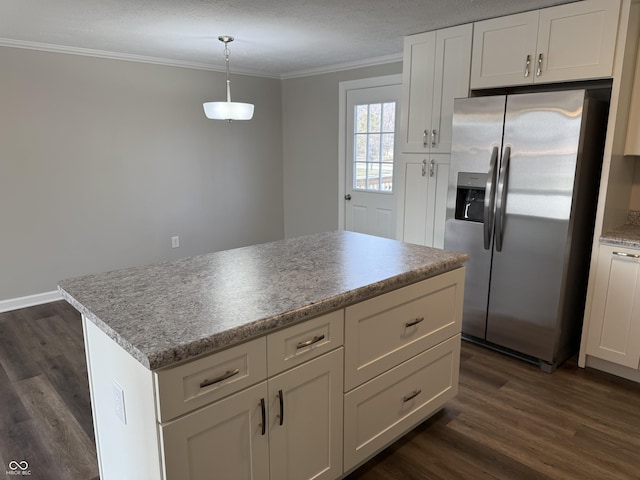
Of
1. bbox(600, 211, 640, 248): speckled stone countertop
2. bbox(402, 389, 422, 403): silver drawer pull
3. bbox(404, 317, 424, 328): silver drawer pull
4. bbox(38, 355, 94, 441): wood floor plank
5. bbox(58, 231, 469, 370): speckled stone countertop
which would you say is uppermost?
bbox(600, 211, 640, 248): speckled stone countertop

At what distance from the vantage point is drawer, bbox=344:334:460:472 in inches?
75.6

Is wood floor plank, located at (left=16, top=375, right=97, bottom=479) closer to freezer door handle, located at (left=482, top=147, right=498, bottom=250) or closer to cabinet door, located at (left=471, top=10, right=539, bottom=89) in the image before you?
freezer door handle, located at (left=482, top=147, right=498, bottom=250)

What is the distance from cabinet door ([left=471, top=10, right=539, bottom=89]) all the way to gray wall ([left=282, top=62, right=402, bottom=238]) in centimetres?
176

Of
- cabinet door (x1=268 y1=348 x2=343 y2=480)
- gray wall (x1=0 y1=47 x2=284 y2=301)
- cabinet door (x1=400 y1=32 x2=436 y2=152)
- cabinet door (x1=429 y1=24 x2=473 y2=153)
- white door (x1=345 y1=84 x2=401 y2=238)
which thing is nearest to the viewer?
cabinet door (x1=268 y1=348 x2=343 y2=480)

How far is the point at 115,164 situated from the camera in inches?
171

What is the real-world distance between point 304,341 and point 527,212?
6.24ft

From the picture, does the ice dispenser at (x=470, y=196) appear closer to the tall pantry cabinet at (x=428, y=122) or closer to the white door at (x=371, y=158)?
the tall pantry cabinet at (x=428, y=122)

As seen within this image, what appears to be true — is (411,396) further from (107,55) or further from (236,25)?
(107,55)

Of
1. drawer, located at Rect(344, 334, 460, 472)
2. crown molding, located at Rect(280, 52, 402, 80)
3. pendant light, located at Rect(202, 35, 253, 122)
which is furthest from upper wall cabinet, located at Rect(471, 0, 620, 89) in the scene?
drawer, located at Rect(344, 334, 460, 472)

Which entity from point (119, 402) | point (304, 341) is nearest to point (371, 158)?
point (304, 341)

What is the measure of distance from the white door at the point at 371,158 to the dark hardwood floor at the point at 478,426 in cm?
193

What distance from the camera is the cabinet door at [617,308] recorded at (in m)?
2.68

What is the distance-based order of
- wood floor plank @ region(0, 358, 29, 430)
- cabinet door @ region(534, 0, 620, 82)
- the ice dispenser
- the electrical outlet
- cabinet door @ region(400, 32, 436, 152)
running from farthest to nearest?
cabinet door @ region(400, 32, 436, 152) < the ice dispenser < cabinet door @ region(534, 0, 620, 82) < wood floor plank @ region(0, 358, 29, 430) < the electrical outlet

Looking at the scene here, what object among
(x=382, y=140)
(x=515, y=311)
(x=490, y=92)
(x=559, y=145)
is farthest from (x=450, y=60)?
(x=515, y=311)
